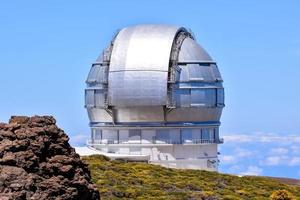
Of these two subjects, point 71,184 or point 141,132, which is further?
point 141,132

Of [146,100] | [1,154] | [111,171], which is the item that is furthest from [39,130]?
[146,100]

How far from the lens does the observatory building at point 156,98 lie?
59.2m

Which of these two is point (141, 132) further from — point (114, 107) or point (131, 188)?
point (131, 188)

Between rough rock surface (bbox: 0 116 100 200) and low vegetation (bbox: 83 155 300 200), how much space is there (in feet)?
48.8

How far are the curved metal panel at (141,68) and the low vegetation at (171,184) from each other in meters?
5.65

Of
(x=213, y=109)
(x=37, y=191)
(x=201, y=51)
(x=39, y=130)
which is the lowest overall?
(x=37, y=191)

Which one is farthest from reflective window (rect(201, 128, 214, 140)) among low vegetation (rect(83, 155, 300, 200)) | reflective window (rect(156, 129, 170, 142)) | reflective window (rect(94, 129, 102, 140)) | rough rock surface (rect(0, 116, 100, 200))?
rough rock surface (rect(0, 116, 100, 200))

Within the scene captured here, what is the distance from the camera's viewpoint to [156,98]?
5912cm

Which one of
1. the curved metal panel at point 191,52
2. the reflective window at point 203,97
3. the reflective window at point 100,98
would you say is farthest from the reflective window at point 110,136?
the curved metal panel at point 191,52

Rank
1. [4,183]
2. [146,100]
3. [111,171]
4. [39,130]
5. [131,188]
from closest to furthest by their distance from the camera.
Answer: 1. [4,183]
2. [39,130]
3. [131,188]
4. [111,171]
5. [146,100]

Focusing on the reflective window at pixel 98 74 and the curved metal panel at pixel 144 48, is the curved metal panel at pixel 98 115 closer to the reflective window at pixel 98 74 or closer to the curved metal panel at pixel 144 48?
the reflective window at pixel 98 74

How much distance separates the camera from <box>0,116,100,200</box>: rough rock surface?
21.2 m

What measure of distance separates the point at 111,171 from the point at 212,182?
585 centimetres

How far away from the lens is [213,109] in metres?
61.9
